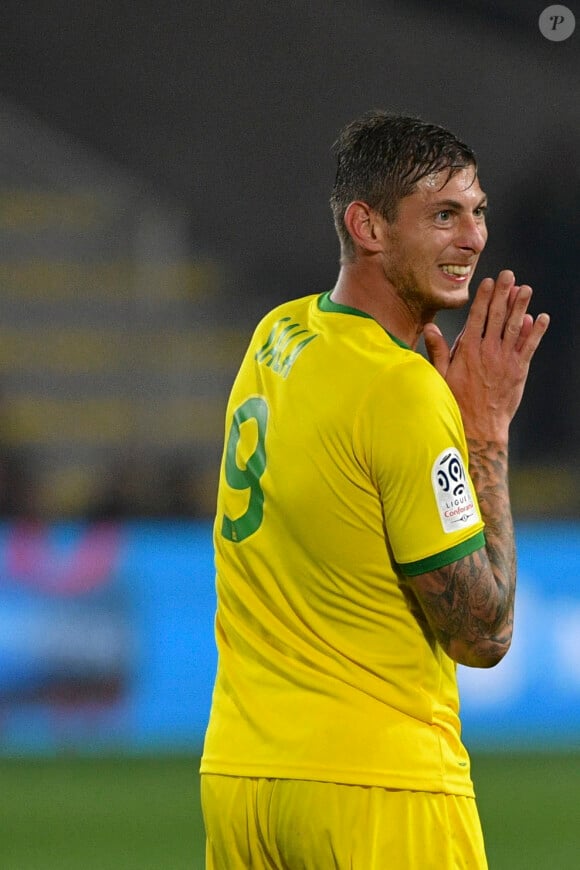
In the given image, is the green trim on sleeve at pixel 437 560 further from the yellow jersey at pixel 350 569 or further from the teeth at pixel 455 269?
the teeth at pixel 455 269

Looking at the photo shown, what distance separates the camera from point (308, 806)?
218cm

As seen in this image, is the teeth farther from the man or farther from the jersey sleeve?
the jersey sleeve

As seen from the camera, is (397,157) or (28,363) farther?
(28,363)

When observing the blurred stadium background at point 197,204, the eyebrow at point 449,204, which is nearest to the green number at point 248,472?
the eyebrow at point 449,204

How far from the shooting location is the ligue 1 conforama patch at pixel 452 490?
2.14 meters

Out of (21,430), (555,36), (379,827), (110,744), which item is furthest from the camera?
(21,430)

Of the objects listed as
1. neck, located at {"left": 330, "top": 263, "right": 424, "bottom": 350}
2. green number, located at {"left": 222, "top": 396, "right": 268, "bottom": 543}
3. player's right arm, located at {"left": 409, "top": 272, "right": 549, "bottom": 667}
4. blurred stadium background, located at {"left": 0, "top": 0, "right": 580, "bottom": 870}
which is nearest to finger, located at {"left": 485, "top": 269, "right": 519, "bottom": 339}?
player's right arm, located at {"left": 409, "top": 272, "right": 549, "bottom": 667}

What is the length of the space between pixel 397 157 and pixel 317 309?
268 mm

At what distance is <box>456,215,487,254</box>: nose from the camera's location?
2326mm

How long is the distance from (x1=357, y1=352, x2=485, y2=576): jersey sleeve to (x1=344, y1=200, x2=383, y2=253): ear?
9.3 inches

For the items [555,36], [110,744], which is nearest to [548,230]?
[110,744]

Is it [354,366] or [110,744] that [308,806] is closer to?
[354,366]

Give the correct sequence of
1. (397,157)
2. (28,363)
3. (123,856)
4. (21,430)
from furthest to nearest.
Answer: (28,363) < (21,430) < (123,856) < (397,157)

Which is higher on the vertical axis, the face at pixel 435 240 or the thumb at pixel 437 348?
the face at pixel 435 240
